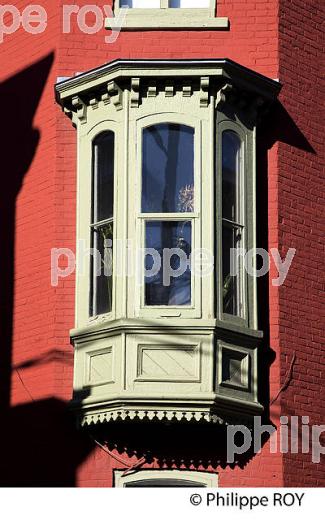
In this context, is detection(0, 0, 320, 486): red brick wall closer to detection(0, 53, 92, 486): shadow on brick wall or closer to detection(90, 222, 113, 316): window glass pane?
detection(0, 53, 92, 486): shadow on brick wall

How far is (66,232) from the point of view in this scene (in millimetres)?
14836

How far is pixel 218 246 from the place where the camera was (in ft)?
46.4

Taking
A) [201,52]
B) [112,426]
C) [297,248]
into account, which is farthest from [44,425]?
[201,52]

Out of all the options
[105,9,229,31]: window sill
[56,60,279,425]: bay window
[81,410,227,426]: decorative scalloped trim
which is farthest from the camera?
[105,9,229,31]: window sill

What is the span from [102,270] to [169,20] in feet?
Result: 10.7

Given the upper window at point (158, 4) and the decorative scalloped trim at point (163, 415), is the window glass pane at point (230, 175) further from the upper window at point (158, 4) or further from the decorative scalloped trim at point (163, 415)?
the decorative scalloped trim at point (163, 415)

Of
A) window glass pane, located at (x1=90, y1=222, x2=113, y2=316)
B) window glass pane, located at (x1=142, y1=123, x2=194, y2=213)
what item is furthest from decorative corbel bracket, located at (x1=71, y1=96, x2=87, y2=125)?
window glass pane, located at (x1=90, y1=222, x2=113, y2=316)

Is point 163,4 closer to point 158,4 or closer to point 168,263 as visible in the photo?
point 158,4

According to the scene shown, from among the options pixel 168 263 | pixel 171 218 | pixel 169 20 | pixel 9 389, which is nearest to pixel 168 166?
pixel 171 218

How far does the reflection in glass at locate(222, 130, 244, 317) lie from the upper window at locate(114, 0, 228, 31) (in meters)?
1.60

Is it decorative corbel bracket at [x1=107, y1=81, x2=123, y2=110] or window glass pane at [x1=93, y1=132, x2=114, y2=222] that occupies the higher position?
decorative corbel bracket at [x1=107, y1=81, x2=123, y2=110]

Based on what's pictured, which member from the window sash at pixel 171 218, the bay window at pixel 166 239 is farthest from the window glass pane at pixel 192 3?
the window sash at pixel 171 218

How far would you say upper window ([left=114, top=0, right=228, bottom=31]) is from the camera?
15.4 m

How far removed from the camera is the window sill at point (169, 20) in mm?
15391
